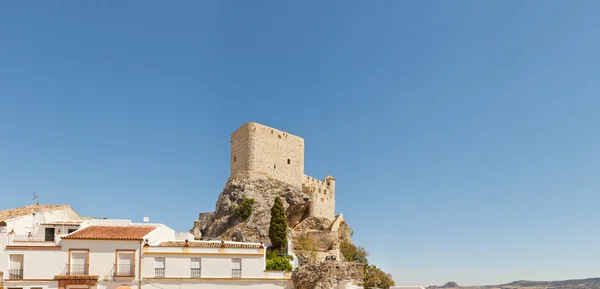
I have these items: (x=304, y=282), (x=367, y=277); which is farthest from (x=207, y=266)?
(x=367, y=277)

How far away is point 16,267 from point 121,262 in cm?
703

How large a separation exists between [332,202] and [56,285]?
135 feet

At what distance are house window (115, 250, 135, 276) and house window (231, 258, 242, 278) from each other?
6910 mm

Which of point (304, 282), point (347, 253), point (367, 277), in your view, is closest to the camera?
point (304, 282)

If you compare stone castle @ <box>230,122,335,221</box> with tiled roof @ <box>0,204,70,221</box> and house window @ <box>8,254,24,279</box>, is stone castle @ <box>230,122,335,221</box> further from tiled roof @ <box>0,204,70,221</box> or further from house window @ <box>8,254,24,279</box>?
house window @ <box>8,254,24,279</box>

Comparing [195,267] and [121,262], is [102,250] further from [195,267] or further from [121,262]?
[195,267]

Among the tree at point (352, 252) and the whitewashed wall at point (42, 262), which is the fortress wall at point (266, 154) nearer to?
the tree at point (352, 252)

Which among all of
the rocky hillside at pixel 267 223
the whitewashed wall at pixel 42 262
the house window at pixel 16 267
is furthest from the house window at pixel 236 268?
the rocky hillside at pixel 267 223

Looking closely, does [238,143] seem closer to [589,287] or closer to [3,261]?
[3,261]

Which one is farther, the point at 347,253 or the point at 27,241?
the point at 347,253

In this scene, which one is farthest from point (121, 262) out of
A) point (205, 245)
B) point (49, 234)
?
point (49, 234)

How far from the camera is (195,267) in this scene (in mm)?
34031

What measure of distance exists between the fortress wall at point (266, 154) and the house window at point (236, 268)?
2774cm

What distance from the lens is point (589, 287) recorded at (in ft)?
638
